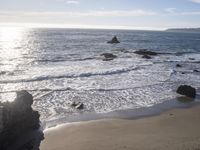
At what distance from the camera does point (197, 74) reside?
4341 centimetres

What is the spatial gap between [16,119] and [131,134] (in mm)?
6630

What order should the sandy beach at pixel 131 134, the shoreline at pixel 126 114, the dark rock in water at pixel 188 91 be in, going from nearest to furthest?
the sandy beach at pixel 131 134
the shoreline at pixel 126 114
the dark rock in water at pixel 188 91

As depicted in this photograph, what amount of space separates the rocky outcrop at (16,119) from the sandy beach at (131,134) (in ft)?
3.92

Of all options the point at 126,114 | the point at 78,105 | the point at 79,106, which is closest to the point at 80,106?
the point at 79,106

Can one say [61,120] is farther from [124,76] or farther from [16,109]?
[124,76]

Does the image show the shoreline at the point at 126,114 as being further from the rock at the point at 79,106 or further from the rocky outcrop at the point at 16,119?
the rock at the point at 79,106

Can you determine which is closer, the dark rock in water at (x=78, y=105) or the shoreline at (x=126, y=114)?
the shoreline at (x=126, y=114)

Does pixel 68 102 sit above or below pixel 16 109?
below

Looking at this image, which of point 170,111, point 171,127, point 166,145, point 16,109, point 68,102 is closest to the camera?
point 166,145

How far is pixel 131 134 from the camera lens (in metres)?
18.3

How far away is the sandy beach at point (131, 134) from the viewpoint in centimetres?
1608

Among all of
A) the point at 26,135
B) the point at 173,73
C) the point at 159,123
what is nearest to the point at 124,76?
the point at 173,73

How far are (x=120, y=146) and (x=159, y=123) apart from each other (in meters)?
5.46

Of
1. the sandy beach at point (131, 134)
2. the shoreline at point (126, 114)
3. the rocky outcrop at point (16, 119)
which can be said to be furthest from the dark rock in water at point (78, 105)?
the rocky outcrop at point (16, 119)
